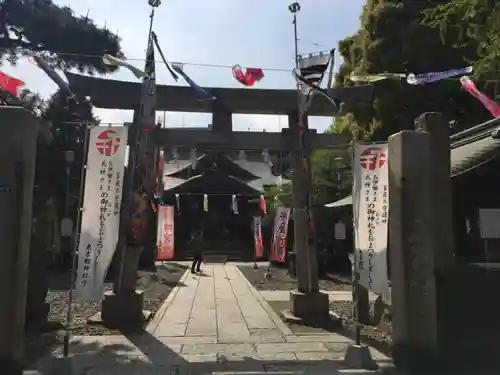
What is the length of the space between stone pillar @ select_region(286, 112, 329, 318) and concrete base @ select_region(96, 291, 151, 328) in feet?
10.1

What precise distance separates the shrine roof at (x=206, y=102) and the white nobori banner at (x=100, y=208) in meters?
2.45

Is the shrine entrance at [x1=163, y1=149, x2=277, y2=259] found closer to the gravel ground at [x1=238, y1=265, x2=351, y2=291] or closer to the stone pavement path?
the gravel ground at [x1=238, y1=265, x2=351, y2=291]

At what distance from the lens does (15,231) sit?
604 cm

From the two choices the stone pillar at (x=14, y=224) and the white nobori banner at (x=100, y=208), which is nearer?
the stone pillar at (x=14, y=224)

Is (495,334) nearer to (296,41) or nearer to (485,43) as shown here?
(485,43)

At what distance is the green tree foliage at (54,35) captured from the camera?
38.4ft

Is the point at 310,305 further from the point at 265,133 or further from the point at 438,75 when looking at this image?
the point at 438,75

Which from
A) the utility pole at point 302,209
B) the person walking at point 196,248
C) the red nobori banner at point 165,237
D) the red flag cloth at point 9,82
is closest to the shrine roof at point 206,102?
the utility pole at point 302,209

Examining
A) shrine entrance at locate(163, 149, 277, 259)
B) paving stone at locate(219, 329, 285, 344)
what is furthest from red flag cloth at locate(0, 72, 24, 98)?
shrine entrance at locate(163, 149, 277, 259)

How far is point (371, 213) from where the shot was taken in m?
6.79

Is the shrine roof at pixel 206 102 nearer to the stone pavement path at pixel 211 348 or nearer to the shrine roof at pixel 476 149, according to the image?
the shrine roof at pixel 476 149

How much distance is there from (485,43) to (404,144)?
328 cm

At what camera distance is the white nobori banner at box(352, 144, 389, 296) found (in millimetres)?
6578

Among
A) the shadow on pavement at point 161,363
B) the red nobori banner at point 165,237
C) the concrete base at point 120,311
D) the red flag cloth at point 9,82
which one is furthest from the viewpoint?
the red nobori banner at point 165,237
